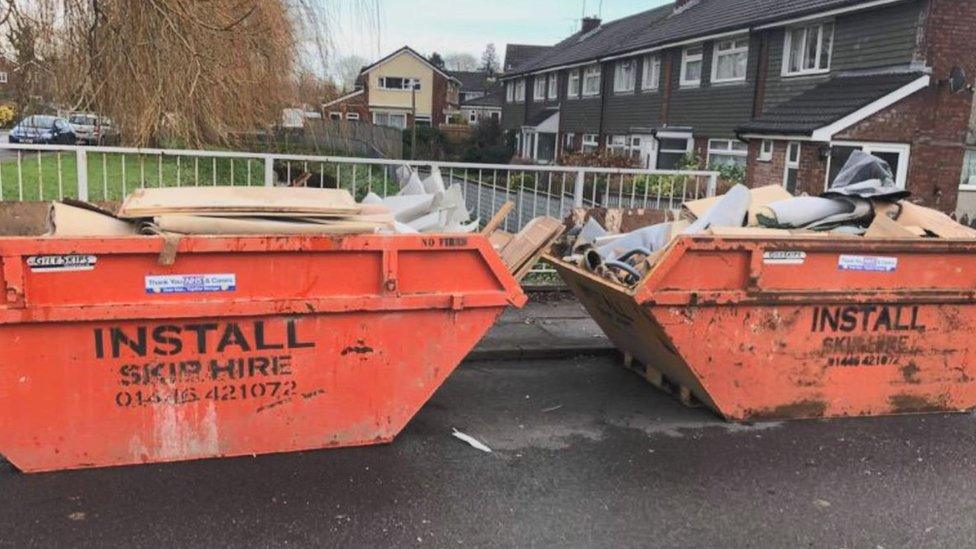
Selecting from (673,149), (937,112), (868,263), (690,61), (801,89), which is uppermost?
Answer: (690,61)

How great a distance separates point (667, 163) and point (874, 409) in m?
23.1

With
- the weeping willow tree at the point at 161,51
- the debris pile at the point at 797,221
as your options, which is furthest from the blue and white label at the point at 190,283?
the debris pile at the point at 797,221

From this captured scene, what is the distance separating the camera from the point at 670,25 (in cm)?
2812

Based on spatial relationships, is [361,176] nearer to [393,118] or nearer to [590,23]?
[590,23]

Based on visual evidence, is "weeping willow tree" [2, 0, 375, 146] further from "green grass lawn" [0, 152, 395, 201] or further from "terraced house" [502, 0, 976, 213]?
"terraced house" [502, 0, 976, 213]

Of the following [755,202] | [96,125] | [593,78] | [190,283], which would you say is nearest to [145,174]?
[96,125]

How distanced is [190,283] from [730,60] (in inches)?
896

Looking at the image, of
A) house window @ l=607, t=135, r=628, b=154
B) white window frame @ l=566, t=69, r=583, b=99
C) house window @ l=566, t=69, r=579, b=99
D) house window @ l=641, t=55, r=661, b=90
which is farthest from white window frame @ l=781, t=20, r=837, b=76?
house window @ l=566, t=69, r=579, b=99

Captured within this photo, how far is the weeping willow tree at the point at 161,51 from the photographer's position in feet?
14.9

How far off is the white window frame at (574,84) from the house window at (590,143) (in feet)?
8.30

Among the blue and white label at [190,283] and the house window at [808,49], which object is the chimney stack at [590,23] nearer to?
the house window at [808,49]

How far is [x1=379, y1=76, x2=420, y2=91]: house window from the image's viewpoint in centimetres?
6712

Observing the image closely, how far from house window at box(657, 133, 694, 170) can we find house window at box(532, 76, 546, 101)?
52.0 ft

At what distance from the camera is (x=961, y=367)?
195 inches
